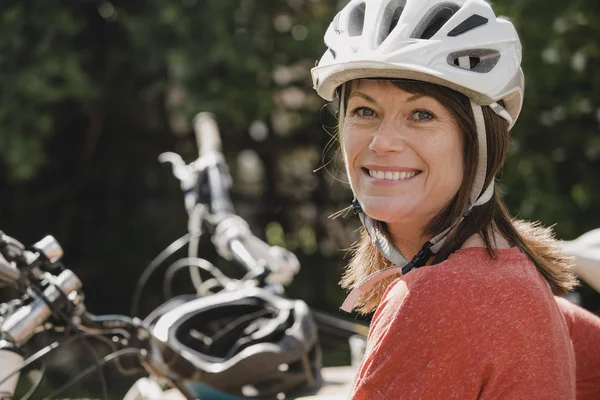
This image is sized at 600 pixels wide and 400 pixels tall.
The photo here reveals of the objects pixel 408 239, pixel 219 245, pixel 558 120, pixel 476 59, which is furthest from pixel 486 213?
pixel 558 120

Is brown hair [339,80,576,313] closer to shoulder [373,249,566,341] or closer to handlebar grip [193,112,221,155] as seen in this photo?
shoulder [373,249,566,341]

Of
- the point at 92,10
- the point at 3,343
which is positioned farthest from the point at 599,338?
the point at 92,10

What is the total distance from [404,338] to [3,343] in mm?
1104

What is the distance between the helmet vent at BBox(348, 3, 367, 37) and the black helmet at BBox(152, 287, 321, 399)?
1.24 meters

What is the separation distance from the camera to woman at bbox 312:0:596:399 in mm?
1687

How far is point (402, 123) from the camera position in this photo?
6.38ft

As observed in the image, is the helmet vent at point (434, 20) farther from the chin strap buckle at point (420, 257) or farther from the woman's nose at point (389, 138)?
the chin strap buckle at point (420, 257)

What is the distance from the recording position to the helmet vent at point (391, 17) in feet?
6.62

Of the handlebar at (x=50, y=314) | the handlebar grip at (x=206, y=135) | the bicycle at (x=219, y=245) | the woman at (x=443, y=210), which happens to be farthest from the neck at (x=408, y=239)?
the handlebar grip at (x=206, y=135)

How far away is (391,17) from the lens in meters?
2.06

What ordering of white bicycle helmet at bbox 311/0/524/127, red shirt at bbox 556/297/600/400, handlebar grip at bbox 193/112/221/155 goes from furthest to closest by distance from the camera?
handlebar grip at bbox 193/112/221/155, red shirt at bbox 556/297/600/400, white bicycle helmet at bbox 311/0/524/127

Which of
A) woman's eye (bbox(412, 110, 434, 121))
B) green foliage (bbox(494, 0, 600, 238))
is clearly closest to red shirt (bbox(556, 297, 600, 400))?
woman's eye (bbox(412, 110, 434, 121))

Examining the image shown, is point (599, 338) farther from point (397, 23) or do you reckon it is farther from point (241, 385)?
point (241, 385)

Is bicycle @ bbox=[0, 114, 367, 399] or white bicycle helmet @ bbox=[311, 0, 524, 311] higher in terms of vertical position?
white bicycle helmet @ bbox=[311, 0, 524, 311]
